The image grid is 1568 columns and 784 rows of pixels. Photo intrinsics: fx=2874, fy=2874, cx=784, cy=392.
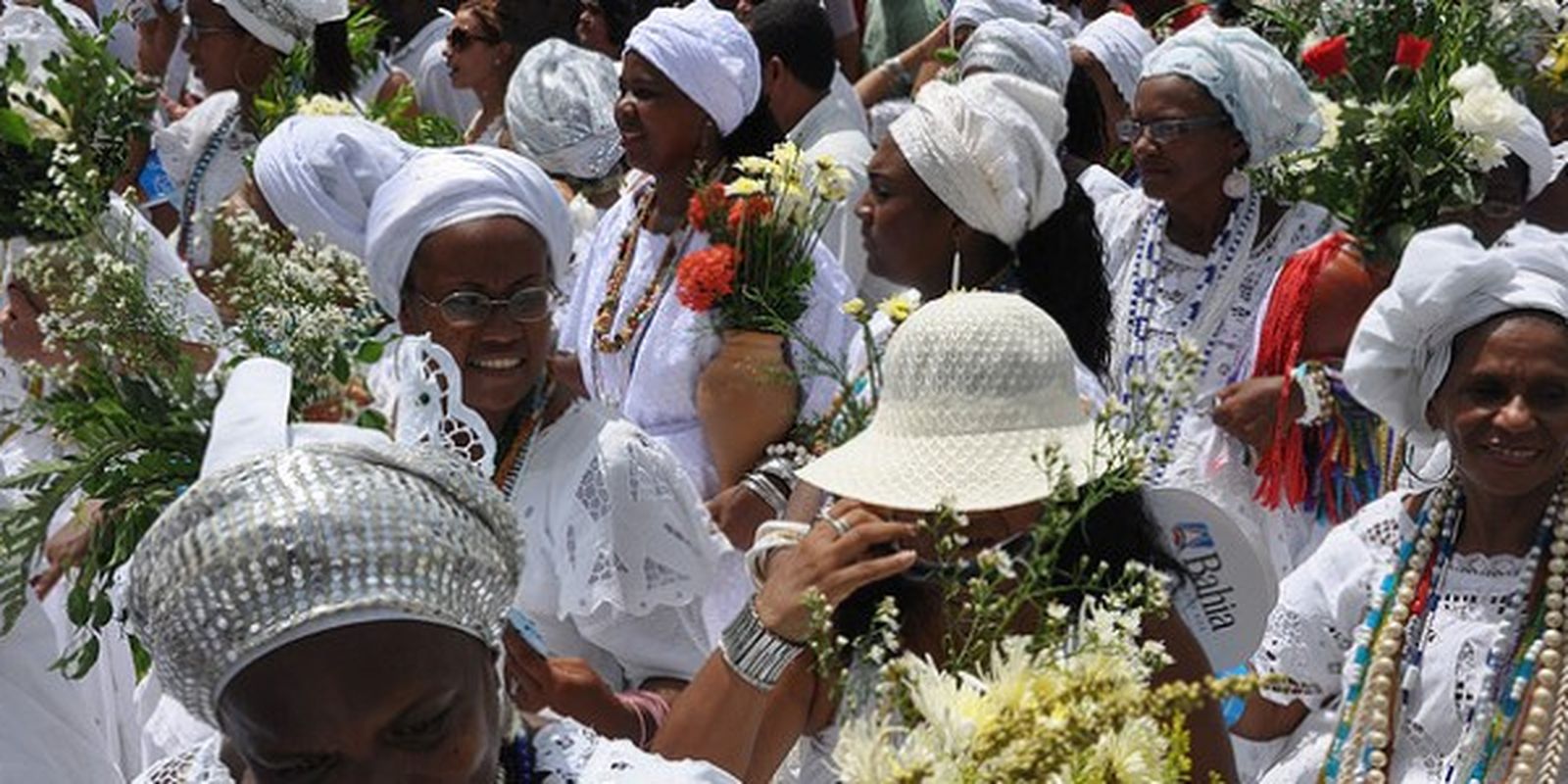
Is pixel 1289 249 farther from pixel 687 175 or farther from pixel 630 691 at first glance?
pixel 630 691

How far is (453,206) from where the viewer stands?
5.47m

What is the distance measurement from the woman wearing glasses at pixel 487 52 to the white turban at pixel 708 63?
9.35 feet

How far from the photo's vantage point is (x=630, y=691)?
521 centimetres

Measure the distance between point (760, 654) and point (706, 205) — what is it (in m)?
2.95

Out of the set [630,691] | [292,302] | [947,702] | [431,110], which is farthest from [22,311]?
[431,110]

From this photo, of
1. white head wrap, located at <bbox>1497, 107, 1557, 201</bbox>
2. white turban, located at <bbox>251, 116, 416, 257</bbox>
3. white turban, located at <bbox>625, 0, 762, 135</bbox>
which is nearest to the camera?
white turban, located at <bbox>251, 116, 416, 257</bbox>

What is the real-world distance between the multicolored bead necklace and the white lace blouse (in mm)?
2067

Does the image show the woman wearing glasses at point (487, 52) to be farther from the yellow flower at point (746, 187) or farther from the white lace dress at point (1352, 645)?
the white lace dress at point (1352, 645)

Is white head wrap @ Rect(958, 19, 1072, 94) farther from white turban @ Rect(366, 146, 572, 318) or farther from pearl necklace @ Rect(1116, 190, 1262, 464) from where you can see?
white turban @ Rect(366, 146, 572, 318)

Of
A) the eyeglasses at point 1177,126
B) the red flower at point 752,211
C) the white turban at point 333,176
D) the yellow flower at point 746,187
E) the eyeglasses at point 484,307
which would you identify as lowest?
the eyeglasses at point 1177,126

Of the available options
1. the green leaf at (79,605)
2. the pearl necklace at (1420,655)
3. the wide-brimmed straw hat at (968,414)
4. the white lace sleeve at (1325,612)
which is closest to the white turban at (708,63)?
the white lace sleeve at (1325,612)

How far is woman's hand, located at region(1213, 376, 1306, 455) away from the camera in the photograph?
7.39 metres

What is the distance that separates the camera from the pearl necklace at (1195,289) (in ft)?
25.9

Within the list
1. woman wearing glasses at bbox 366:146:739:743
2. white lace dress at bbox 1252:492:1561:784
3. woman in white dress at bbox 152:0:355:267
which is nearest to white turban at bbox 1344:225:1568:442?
white lace dress at bbox 1252:492:1561:784
